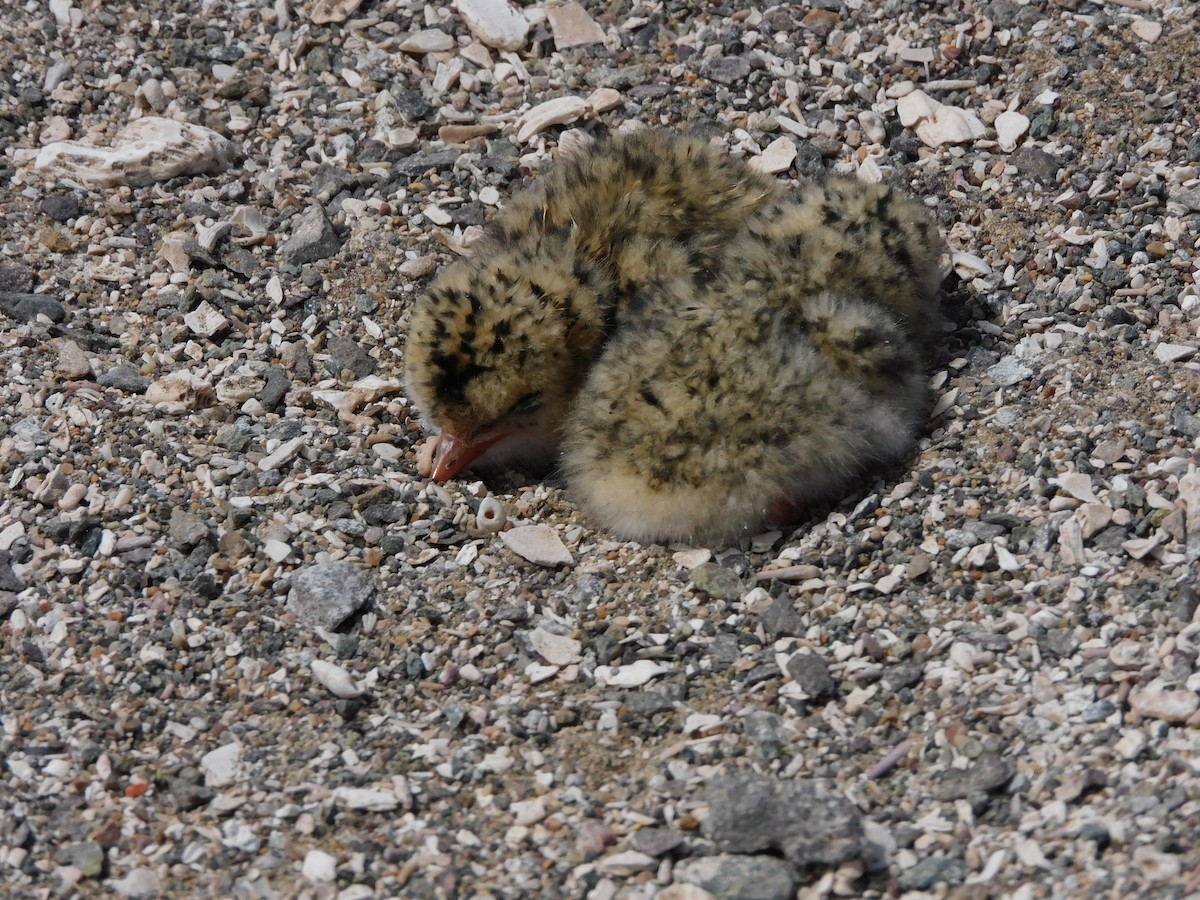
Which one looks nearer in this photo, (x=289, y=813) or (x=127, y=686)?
(x=289, y=813)

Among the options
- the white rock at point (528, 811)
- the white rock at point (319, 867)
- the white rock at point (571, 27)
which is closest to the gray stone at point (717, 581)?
the white rock at point (528, 811)

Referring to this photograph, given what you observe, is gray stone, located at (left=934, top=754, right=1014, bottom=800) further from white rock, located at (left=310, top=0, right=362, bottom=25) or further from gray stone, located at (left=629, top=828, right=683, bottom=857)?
white rock, located at (left=310, top=0, right=362, bottom=25)

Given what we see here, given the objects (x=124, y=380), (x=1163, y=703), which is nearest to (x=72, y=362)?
(x=124, y=380)

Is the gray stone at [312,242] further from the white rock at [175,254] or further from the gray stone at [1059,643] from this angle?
the gray stone at [1059,643]

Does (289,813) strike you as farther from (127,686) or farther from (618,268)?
(618,268)

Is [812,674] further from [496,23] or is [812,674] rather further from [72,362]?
[496,23]

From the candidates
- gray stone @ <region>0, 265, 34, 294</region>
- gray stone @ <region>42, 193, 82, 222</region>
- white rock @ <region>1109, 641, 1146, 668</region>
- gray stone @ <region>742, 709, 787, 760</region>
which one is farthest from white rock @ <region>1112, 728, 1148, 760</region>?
gray stone @ <region>42, 193, 82, 222</region>

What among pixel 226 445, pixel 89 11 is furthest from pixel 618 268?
pixel 89 11
